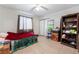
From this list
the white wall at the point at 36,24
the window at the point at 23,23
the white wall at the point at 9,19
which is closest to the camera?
the white wall at the point at 9,19

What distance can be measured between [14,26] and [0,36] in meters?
0.29

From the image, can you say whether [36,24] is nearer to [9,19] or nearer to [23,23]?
[23,23]

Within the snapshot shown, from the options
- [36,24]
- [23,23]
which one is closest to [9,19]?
[23,23]

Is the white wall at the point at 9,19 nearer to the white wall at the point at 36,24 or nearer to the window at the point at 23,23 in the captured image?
the window at the point at 23,23

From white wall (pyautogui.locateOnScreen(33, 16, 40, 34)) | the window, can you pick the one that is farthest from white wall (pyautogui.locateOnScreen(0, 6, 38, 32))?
white wall (pyautogui.locateOnScreen(33, 16, 40, 34))

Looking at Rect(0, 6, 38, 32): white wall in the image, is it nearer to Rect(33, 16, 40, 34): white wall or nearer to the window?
the window

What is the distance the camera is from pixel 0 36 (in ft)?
4.54

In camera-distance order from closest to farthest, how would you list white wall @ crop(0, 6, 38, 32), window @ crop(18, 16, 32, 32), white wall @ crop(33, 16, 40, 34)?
1. white wall @ crop(0, 6, 38, 32)
2. window @ crop(18, 16, 32, 32)
3. white wall @ crop(33, 16, 40, 34)

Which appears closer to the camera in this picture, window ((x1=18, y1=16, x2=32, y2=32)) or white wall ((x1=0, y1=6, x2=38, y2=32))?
white wall ((x1=0, y1=6, x2=38, y2=32))

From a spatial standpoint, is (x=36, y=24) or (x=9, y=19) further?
(x=36, y=24)

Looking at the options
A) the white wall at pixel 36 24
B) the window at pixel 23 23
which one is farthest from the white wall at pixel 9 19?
the white wall at pixel 36 24

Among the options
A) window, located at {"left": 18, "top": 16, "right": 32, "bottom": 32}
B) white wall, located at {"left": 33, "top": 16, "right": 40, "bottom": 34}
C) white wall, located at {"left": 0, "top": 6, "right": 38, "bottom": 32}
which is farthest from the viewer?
white wall, located at {"left": 33, "top": 16, "right": 40, "bottom": 34}
